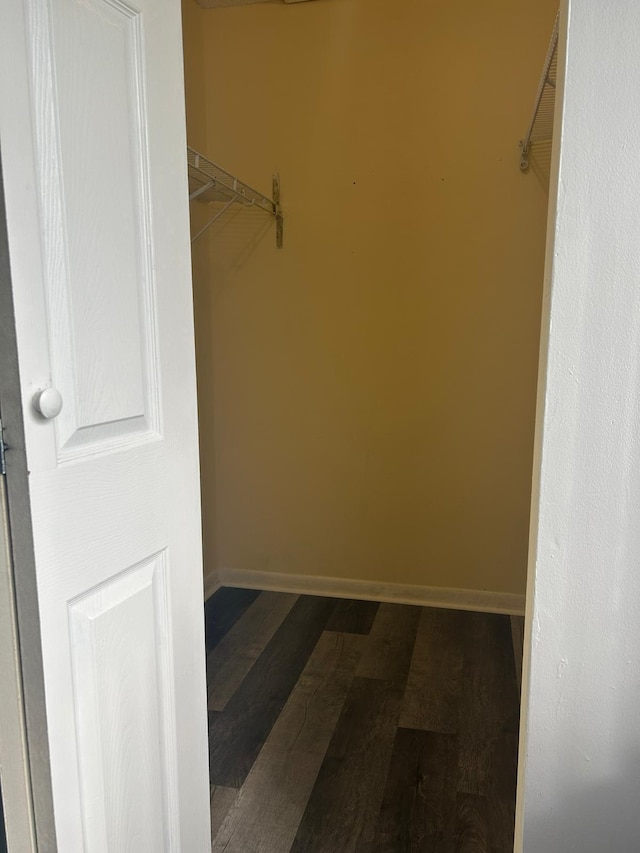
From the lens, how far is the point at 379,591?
299 centimetres

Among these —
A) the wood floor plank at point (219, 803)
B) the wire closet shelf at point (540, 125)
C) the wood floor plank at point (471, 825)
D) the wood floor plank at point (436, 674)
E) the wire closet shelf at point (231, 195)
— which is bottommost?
the wood floor plank at point (436, 674)

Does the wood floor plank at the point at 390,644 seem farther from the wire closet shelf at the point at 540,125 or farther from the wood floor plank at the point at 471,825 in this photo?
the wire closet shelf at the point at 540,125

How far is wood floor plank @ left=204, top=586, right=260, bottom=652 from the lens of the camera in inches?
104

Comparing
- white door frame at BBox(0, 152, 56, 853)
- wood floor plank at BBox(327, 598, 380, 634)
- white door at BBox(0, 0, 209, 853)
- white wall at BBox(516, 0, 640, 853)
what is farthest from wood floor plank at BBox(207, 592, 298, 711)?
white wall at BBox(516, 0, 640, 853)

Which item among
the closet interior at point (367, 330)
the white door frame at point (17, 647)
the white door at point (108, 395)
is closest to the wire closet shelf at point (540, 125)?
the closet interior at point (367, 330)

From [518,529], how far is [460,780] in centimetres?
128

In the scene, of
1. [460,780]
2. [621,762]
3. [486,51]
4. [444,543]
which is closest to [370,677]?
[460,780]

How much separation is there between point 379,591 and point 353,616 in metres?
0.24

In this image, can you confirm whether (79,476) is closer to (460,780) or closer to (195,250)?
(460,780)

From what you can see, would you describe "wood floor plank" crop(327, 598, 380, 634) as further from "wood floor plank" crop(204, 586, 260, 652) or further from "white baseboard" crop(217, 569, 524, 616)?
"wood floor plank" crop(204, 586, 260, 652)

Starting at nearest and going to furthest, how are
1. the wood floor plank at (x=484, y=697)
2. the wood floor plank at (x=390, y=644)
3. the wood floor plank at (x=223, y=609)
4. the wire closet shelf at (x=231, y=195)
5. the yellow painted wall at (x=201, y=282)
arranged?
the wood floor plank at (x=484, y=697), the wood floor plank at (x=390, y=644), the wire closet shelf at (x=231, y=195), the wood floor plank at (x=223, y=609), the yellow painted wall at (x=201, y=282)

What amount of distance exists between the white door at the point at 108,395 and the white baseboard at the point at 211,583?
1.75 metres

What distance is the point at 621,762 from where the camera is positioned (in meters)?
1.02

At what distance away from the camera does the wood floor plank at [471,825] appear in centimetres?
153
